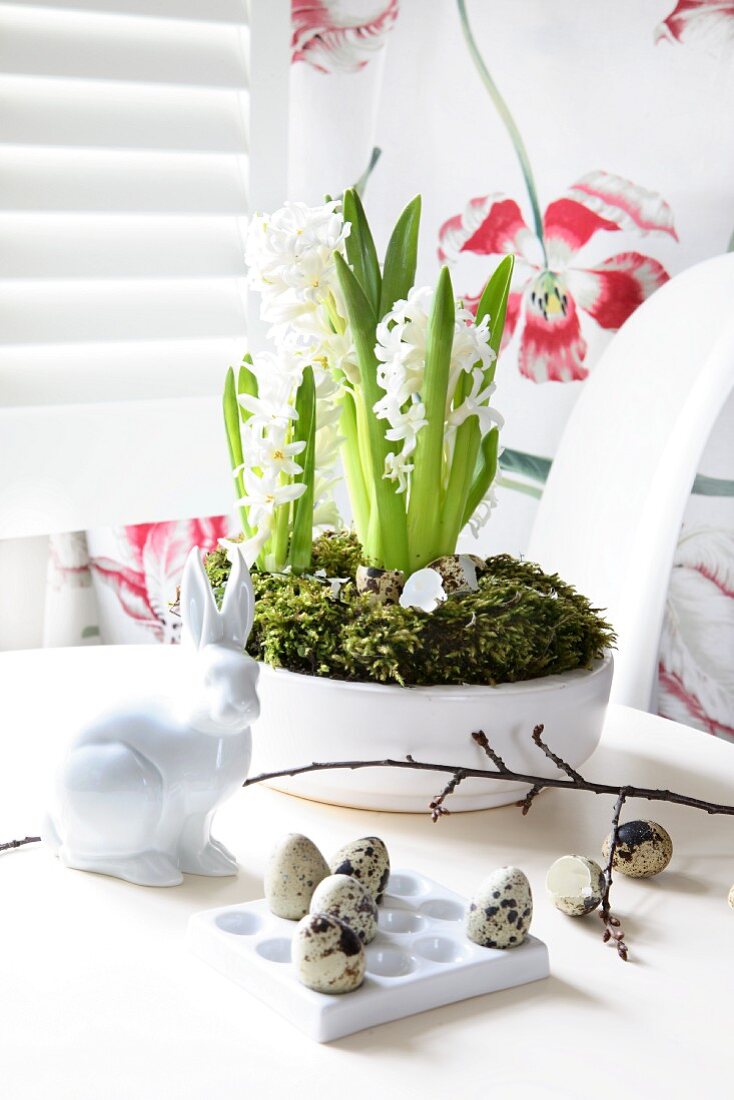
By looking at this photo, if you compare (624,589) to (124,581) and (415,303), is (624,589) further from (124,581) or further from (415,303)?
(124,581)

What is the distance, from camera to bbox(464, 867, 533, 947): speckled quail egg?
1.99ft

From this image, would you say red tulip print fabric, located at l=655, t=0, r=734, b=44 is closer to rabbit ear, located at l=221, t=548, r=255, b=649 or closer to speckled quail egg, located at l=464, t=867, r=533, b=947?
rabbit ear, located at l=221, t=548, r=255, b=649

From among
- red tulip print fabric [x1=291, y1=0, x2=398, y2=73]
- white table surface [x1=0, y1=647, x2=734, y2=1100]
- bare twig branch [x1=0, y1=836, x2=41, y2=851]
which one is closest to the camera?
white table surface [x1=0, y1=647, x2=734, y2=1100]

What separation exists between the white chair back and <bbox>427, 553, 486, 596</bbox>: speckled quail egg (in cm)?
57

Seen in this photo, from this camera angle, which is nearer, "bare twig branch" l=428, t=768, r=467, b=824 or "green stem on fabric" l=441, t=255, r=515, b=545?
"bare twig branch" l=428, t=768, r=467, b=824

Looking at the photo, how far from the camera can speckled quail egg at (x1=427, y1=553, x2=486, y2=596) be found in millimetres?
871

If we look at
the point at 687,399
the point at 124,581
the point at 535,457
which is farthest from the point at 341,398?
the point at 124,581

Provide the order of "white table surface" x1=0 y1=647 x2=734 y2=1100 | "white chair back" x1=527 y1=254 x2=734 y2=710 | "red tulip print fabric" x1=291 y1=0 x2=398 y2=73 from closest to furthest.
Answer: "white table surface" x1=0 y1=647 x2=734 y2=1100
"white chair back" x1=527 y1=254 x2=734 y2=710
"red tulip print fabric" x1=291 y1=0 x2=398 y2=73

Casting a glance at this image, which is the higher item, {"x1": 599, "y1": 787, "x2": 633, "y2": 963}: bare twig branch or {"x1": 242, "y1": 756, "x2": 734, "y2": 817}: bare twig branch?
{"x1": 242, "y1": 756, "x2": 734, "y2": 817}: bare twig branch

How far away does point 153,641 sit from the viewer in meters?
2.09

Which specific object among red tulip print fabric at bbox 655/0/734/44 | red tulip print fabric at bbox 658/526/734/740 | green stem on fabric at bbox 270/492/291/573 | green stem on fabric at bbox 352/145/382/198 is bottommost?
red tulip print fabric at bbox 658/526/734/740

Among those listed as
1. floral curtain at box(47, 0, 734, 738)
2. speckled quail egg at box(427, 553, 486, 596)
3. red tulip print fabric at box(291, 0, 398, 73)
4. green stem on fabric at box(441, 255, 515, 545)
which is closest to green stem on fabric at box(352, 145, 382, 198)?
floral curtain at box(47, 0, 734, 738)

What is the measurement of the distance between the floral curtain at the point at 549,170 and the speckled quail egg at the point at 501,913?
121 cm

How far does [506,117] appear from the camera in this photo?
181 cm
